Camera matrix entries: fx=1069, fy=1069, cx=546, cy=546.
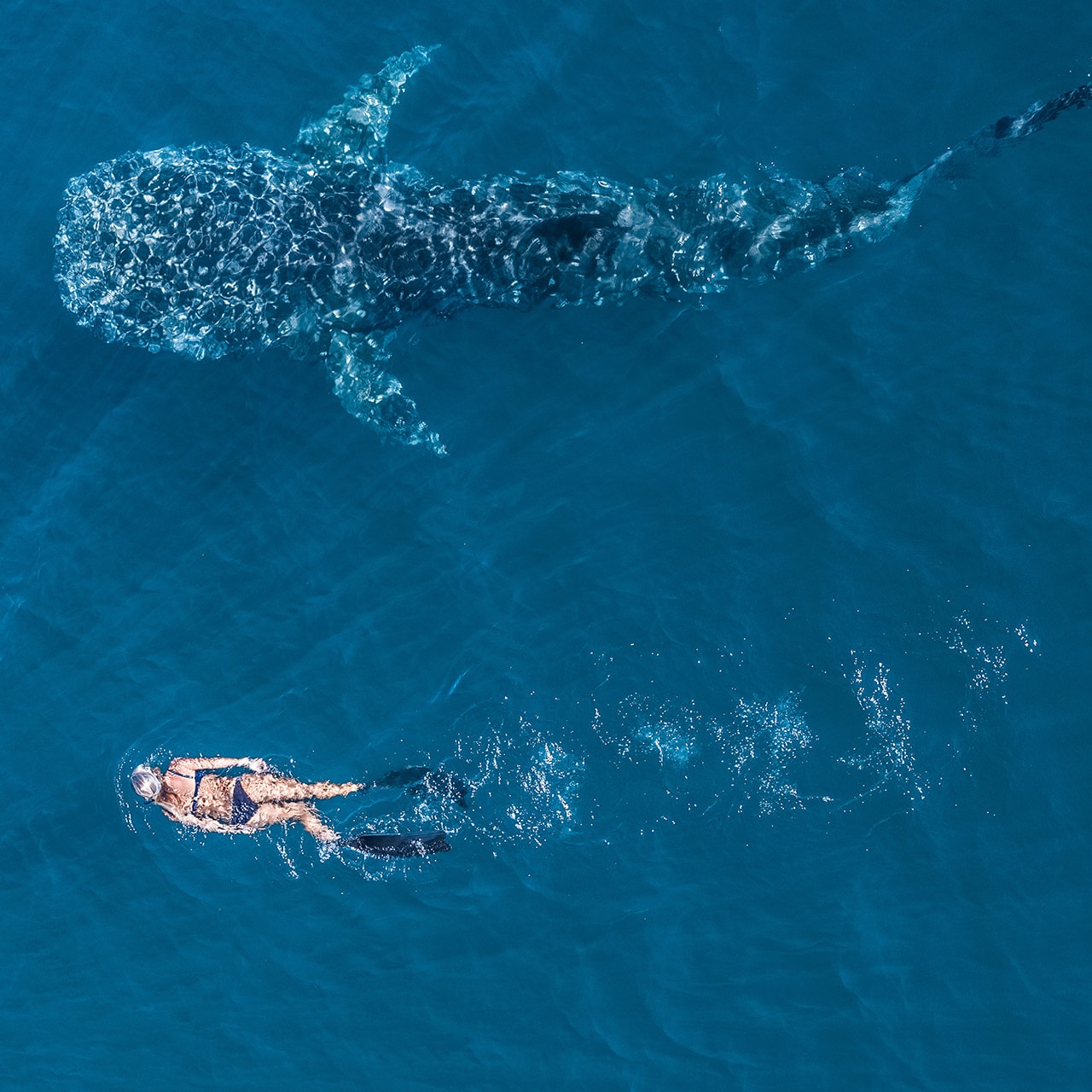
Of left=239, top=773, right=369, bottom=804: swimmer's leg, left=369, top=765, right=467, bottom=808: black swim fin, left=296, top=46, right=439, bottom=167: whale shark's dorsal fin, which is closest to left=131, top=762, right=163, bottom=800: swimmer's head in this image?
left=239, top=773, right=369, bottom=804: swimmer's leg

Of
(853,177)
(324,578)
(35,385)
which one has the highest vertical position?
(853,177)

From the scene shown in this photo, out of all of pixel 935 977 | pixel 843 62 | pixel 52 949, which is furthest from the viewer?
pixel 52 949

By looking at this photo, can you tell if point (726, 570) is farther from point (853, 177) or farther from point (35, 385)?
point (35, 385)

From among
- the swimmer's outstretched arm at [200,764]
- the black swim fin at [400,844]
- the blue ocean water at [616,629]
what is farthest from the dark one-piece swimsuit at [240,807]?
the black swim fin at [400,844]

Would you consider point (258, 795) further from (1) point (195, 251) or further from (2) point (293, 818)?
(1) point (195, 251)

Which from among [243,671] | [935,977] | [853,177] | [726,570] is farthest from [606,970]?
[853,177]

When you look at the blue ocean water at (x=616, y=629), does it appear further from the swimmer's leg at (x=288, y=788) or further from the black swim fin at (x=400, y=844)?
the swimmer's leg at (x=288, y=788)

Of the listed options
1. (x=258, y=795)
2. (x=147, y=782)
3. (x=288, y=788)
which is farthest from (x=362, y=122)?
(x=147, y=782)
